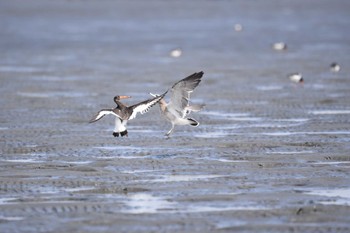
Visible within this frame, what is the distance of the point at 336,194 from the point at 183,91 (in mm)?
3821

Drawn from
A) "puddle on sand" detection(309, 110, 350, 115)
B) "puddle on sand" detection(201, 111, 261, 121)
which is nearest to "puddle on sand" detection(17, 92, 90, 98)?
"puddle on sand" detection(201, 111, 261, 121)

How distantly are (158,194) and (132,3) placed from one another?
67.5 m

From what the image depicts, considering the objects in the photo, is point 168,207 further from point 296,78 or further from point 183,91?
point 296,78

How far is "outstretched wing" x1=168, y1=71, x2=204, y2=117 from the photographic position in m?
14.2

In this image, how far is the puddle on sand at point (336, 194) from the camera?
10.8 meters

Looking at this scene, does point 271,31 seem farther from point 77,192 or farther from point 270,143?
point 77,192

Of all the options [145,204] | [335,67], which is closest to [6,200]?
[145,204]

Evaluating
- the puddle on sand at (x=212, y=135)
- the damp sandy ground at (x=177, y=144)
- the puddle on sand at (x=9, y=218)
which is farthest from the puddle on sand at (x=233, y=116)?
the puddle on sand at (x=9, y=218)

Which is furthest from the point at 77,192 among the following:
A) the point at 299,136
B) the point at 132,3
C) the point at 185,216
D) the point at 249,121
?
the point at 132,3

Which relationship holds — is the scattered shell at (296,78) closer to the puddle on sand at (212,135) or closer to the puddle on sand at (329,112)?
the puddle on sand at (329,112)

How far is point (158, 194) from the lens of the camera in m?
11.4

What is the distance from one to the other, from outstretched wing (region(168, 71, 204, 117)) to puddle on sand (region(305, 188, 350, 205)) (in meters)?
3.34

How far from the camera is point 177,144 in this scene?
50.0 ft

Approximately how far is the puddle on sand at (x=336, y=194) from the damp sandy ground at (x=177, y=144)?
12 millimetres
